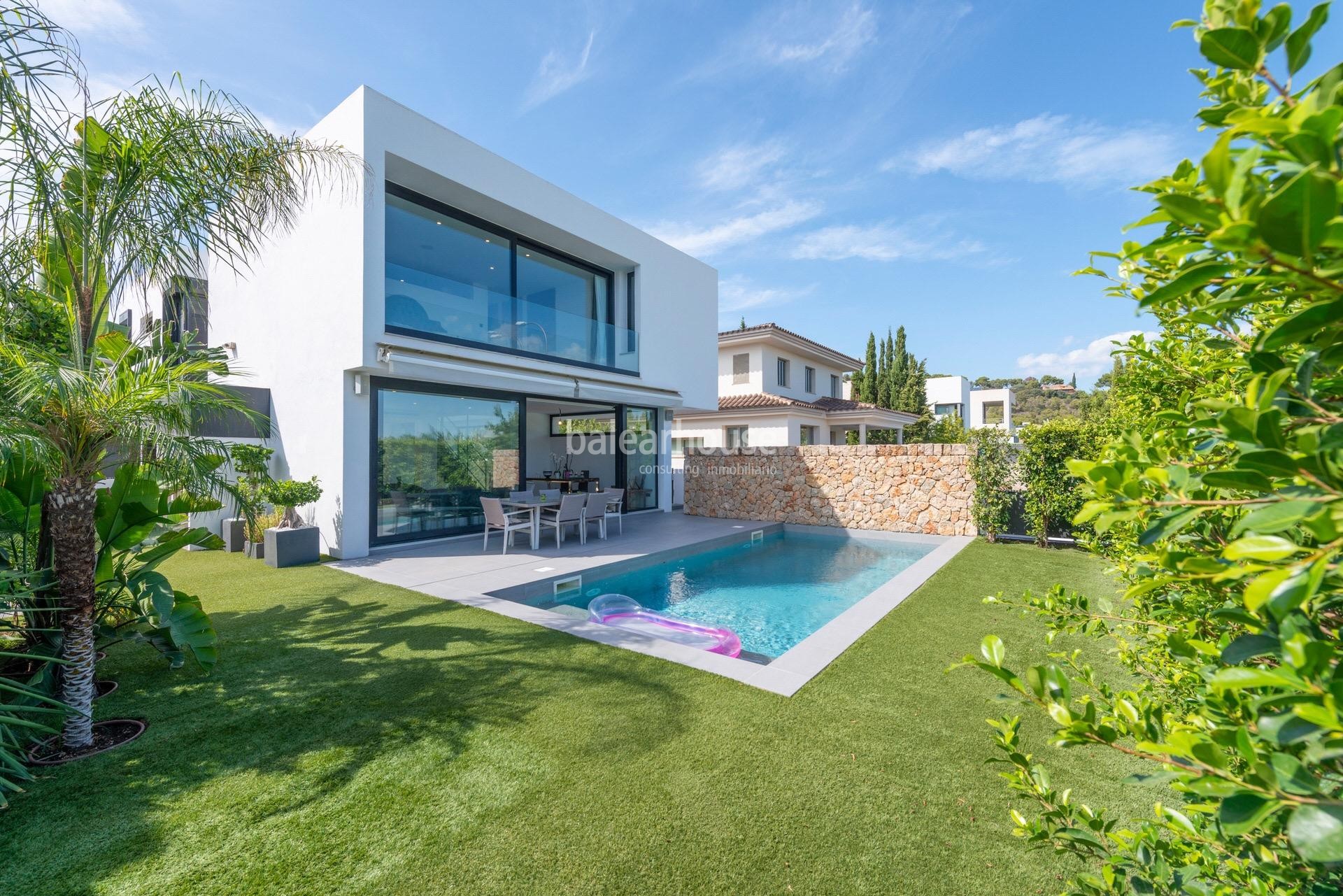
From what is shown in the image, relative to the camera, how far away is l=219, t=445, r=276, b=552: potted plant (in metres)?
10.9

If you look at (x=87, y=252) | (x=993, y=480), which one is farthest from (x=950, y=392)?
(x=87, y=252)

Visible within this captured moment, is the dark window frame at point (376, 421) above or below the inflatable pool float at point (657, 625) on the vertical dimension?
above

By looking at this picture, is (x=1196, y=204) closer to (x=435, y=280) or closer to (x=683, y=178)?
(x=435, y=280)

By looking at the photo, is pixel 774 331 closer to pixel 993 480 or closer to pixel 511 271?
pixel 993 480

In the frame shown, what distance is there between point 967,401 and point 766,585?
166 ft

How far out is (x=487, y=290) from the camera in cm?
1384

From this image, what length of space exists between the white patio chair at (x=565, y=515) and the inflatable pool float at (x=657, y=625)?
3638 millimetres

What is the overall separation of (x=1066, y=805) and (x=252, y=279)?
19.4m

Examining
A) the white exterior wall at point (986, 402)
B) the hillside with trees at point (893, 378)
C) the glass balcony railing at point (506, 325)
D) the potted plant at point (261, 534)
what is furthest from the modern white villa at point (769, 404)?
the white exterior wall at point (986, 402)

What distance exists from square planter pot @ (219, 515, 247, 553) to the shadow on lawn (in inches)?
242

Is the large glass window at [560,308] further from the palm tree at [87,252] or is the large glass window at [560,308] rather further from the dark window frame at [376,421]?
the palm tree at [87,252]

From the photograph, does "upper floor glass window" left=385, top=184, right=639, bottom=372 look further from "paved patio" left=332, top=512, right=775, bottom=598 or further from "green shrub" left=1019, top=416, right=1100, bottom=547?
"green shrub" left=1019, top=416, right=1100, bottom=547

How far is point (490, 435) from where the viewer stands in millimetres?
14828

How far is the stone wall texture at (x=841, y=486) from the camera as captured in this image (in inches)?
604
